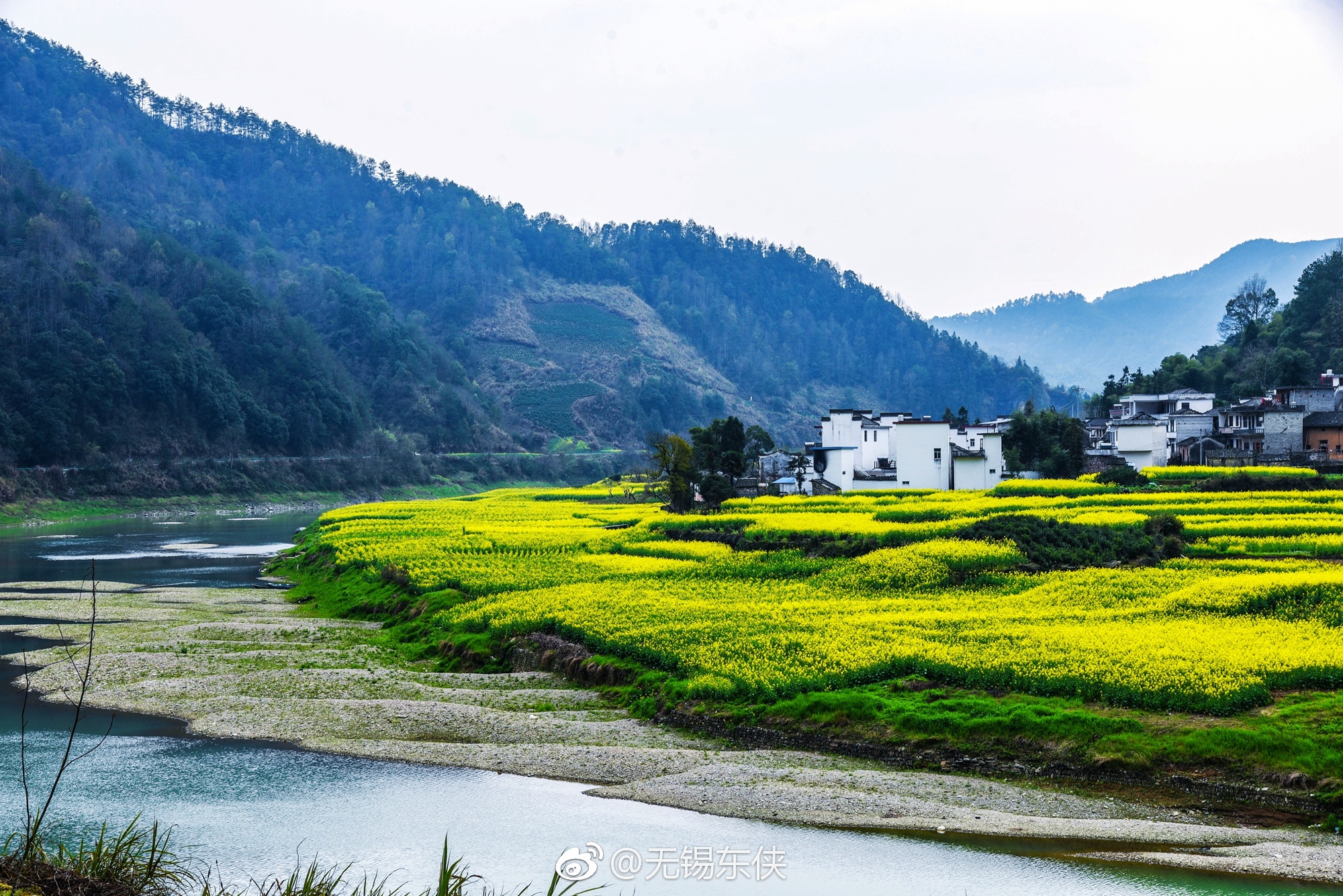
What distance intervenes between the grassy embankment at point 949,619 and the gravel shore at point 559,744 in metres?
1.19

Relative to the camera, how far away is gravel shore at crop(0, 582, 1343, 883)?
13.3m

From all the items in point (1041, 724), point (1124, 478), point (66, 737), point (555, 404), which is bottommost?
point (66, 737)

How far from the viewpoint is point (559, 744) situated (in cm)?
1794

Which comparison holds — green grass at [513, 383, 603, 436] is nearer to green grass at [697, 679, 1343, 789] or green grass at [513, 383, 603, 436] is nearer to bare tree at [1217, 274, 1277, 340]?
bare tree at [1217, 274, 1277, 340]

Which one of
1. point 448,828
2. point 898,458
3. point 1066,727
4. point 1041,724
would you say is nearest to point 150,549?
point 898,458

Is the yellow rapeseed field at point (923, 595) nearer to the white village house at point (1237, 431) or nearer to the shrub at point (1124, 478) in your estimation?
the shrub at point (1124, 478)

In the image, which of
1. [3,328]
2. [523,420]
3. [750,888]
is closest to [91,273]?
[3,328]

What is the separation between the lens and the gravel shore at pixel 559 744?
524 inches

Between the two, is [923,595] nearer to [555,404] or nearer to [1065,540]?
[1065,540]

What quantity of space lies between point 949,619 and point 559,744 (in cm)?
926

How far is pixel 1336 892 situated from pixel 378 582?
29134 millimetres

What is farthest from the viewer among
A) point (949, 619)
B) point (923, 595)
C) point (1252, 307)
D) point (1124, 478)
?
point (1252, 307)

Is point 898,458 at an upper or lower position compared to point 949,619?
upper

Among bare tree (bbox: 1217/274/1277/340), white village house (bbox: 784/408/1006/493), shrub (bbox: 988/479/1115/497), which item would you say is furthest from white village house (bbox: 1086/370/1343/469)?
bare tree (bbox: 1217/274/1277/340)
